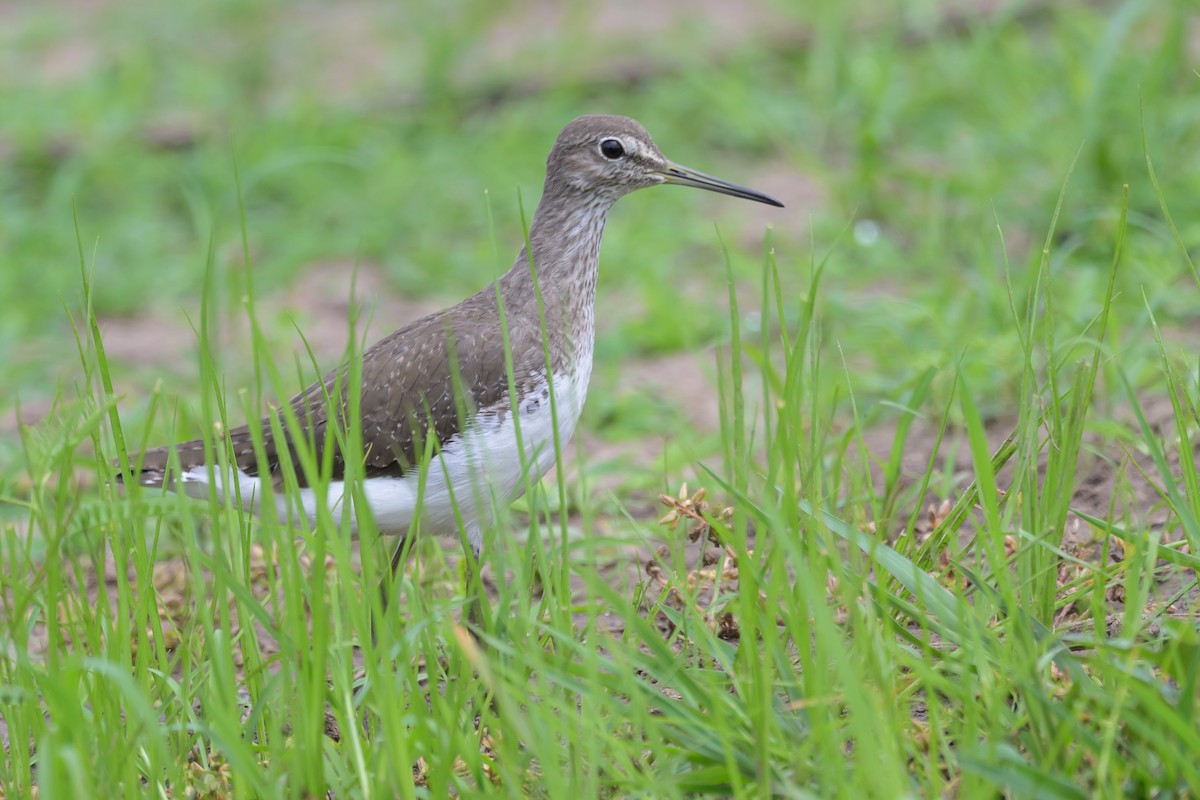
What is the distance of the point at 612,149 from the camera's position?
5117 millimetres

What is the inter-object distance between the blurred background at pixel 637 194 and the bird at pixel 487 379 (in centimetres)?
96

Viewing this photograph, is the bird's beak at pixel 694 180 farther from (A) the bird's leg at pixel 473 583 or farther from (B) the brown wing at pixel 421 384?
(A) the bird's leg at pixel 473 583

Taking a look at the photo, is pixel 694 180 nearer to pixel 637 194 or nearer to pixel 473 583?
pixel 473 583

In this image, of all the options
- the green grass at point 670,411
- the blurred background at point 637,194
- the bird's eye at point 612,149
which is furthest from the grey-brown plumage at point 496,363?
the blurred background at point 637,194

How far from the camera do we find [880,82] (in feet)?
28.3


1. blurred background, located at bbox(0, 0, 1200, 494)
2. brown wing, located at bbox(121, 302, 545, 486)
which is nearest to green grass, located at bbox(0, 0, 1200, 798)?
blurred background, located at bbox(0, 0, 1200, 494)

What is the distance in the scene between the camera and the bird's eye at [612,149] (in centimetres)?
511

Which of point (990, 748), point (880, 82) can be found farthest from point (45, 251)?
point (990, 748)

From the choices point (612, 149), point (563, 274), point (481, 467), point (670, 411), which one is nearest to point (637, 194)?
point (670, 411)

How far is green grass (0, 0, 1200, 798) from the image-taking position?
304 centimetres

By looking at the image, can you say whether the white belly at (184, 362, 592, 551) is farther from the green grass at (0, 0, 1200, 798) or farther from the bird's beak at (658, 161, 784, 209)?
the bird's beak at (658, 161, 784, 209)

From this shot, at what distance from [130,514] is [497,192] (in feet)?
18.2

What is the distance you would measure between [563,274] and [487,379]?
54 cm

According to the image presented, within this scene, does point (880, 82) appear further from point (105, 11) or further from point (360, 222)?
point (105, 11)
